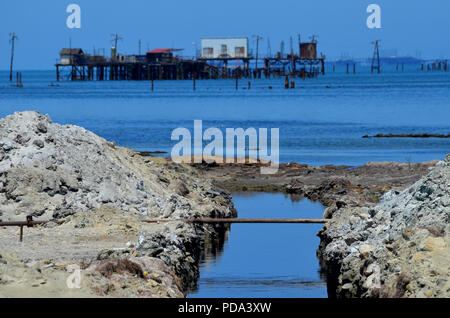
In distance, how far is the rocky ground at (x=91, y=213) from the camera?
11.0 m

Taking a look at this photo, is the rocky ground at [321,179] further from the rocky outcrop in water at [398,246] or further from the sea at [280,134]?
the rocky outcrop in water at [398,246]

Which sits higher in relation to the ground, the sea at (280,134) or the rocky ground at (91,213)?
the rocky ground at (91,213)

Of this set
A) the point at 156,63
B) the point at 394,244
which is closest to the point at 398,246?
the point at 394,244

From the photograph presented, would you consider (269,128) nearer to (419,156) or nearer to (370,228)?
(419,156)

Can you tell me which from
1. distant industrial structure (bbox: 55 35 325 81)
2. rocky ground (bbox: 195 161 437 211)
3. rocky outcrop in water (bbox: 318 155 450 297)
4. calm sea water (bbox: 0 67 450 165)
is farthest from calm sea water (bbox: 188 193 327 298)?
distant industrial structure (bbox: 55 35 325 81)

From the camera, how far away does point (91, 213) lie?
637 inches

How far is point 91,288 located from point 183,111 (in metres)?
65.4

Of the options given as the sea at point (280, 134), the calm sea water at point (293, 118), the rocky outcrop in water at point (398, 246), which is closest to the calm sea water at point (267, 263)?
the sea at point (280, 134)

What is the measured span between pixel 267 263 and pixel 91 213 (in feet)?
10.6

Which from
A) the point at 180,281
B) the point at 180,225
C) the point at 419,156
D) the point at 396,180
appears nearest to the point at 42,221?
the point at 180,225

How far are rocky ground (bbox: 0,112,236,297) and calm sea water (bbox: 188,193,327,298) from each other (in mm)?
463

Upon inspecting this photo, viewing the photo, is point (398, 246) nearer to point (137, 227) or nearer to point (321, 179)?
point (137, 227)

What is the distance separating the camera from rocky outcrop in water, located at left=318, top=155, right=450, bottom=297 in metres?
10.9

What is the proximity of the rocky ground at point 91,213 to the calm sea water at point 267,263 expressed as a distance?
0.46 meters
